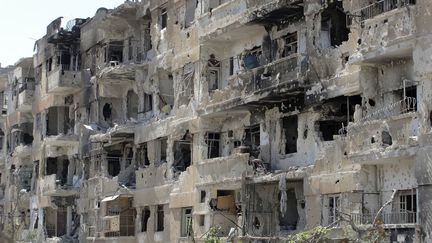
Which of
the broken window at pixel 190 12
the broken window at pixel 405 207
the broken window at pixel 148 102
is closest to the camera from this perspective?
the broken window at pixel 405 207

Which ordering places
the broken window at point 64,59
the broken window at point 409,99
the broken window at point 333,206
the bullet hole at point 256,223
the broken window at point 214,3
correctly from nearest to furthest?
1. the broken window at point 409,99
2. the broken window at point 333,206
3. the bullet hole at point 256,223
4. the broken window at point 214,3
5. the broken window at point 64,59

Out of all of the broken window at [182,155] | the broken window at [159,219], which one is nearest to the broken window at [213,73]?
the broken window at [182,155]

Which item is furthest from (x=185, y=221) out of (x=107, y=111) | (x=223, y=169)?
(x=107, y=111)

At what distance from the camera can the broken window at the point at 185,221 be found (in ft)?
113

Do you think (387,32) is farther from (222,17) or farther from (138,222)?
(138,222)

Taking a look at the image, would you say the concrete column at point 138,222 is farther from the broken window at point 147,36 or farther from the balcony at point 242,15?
the balcony at point 242,15

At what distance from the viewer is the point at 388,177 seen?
24.8 m

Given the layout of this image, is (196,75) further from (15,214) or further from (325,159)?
(15,214)

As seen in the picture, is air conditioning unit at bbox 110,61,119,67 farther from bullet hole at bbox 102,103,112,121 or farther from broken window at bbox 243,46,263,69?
broken window at bbox 243,46,263,69

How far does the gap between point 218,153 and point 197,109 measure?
6.19ft

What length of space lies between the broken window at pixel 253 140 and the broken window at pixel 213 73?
9.38 feet

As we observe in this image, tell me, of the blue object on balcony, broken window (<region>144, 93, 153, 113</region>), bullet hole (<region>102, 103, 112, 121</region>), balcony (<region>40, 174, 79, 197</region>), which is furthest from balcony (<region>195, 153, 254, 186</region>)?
balcony (<region>40, 174, 79, 197</region>)

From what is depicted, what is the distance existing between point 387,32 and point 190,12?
1338cm

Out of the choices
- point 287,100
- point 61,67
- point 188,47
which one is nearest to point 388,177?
point 287,100
